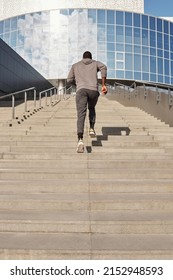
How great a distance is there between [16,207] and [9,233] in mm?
628

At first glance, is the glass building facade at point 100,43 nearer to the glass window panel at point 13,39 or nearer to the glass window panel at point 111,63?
the glass window panel at point 111,63

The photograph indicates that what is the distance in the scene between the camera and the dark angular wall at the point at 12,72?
89.7ft

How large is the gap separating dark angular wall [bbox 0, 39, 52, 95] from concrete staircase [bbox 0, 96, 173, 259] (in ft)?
70.1

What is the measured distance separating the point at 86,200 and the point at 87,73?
3.01m

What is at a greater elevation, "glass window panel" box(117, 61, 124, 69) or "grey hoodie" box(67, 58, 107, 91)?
"glass window panel" box(117, 61, 124, 69)

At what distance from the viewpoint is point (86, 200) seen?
4.16 metres

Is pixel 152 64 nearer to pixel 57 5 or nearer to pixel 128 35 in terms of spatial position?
pixel 128 35

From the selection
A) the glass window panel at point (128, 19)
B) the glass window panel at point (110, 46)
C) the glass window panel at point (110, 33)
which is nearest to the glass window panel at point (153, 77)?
the glass window panel at point (110, 46)

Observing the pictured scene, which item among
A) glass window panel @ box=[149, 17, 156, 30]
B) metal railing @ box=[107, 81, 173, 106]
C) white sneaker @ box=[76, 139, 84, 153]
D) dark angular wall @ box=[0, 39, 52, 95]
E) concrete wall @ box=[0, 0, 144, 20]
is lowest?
white sneaker @ box=[76, 139, 84, 153]

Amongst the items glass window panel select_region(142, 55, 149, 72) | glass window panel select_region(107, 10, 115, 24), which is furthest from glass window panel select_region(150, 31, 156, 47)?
glass window panel select_region(107, 10, 115, 24)

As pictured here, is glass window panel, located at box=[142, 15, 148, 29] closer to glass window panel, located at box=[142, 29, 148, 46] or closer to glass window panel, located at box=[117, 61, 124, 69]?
glass window panel, located at box=[142, 29, 148, 46]

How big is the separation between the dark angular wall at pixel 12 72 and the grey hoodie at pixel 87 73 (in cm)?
2111

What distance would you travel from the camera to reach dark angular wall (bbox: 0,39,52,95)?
27.3m

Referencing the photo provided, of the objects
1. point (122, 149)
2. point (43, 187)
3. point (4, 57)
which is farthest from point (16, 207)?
point (4, 57)
